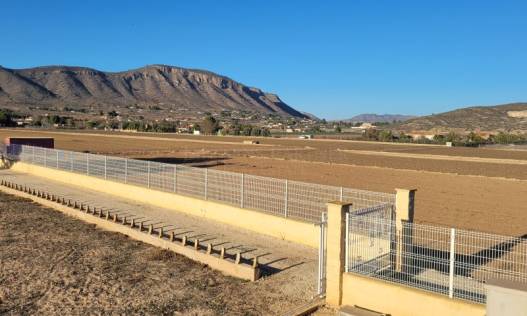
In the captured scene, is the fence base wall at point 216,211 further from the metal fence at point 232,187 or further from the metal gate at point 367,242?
the metal gate at point 367,242

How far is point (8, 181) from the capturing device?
25922 millimetres

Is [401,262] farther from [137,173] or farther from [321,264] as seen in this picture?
[137,173]

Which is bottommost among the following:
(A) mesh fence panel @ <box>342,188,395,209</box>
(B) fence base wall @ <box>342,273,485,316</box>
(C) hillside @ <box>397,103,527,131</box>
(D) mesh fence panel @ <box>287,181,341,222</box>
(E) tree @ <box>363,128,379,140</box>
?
(B) fence base wall @ <box>342,273,485,316</box>

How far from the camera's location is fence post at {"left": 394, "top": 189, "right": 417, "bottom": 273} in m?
10.6

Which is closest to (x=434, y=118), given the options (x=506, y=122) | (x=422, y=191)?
(x=506, y=122)

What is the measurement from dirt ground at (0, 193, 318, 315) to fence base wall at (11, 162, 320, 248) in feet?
11.0

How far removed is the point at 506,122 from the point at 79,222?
156m

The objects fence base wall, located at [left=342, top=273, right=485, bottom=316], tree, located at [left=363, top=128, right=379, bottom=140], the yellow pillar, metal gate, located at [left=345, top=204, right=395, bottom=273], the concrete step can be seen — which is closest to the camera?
fence base wall, located at [left=342, top=273, right=485, bottom=316]

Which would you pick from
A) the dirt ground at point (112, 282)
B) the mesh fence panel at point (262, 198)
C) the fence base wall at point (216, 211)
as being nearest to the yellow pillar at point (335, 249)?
the dirt ground at point (112, 282)

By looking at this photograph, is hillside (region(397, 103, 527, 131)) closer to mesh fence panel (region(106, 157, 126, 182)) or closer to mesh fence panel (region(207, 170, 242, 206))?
mesh fence panel (region(106, 157, 126, 182))

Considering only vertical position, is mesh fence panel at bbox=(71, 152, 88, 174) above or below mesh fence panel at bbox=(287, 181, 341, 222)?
above

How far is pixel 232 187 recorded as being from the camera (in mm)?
17516

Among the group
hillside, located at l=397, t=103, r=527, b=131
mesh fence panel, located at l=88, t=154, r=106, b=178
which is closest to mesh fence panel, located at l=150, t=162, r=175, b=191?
mesh fence panel, located at l=88, t=154, r=106, b=178

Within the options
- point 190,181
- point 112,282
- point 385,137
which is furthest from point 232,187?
point 385,137
